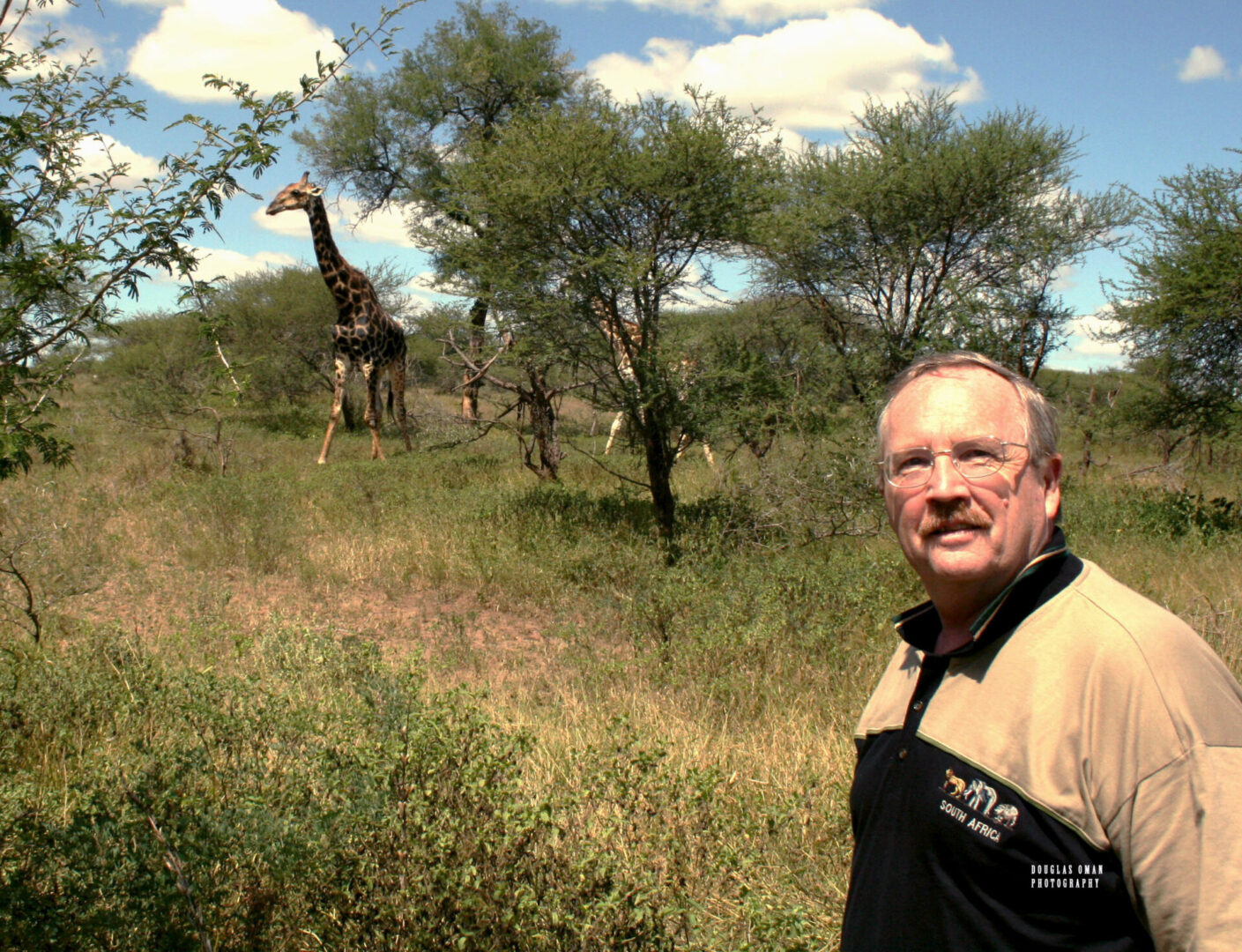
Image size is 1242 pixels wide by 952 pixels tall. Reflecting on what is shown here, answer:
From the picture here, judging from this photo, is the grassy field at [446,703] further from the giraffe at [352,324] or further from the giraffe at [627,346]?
the giraffe at [352,324]

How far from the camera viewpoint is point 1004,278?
11.2 m

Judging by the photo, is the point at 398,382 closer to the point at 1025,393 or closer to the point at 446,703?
the point at 446,703

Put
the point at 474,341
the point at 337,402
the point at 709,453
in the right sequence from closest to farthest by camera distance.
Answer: the point at 474,341
the point at 709,453
the point at 337,402

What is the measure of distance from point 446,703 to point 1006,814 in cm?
258

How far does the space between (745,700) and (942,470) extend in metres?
3.57

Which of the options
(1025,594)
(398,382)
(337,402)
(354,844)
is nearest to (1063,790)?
(1025,594)

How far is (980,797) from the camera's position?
50.9 inches

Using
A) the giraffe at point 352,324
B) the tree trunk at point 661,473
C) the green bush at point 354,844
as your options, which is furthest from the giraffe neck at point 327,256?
the green bush at point 354,844

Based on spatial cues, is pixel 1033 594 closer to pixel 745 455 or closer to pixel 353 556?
pixel 353 556

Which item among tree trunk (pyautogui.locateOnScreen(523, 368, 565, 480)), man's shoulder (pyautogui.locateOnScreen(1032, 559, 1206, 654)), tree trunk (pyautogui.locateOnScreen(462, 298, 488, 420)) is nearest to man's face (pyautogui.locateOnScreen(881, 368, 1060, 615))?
man's shoulder (pyautogui.locateOnScreen(1032, 559, 1206, 654))

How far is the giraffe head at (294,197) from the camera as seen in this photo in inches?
543

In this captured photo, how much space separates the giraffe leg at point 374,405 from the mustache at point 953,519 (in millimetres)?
13185

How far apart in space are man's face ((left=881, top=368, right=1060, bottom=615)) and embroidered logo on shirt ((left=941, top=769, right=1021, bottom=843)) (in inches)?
13.8

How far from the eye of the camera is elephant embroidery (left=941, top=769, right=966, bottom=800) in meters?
1.33
